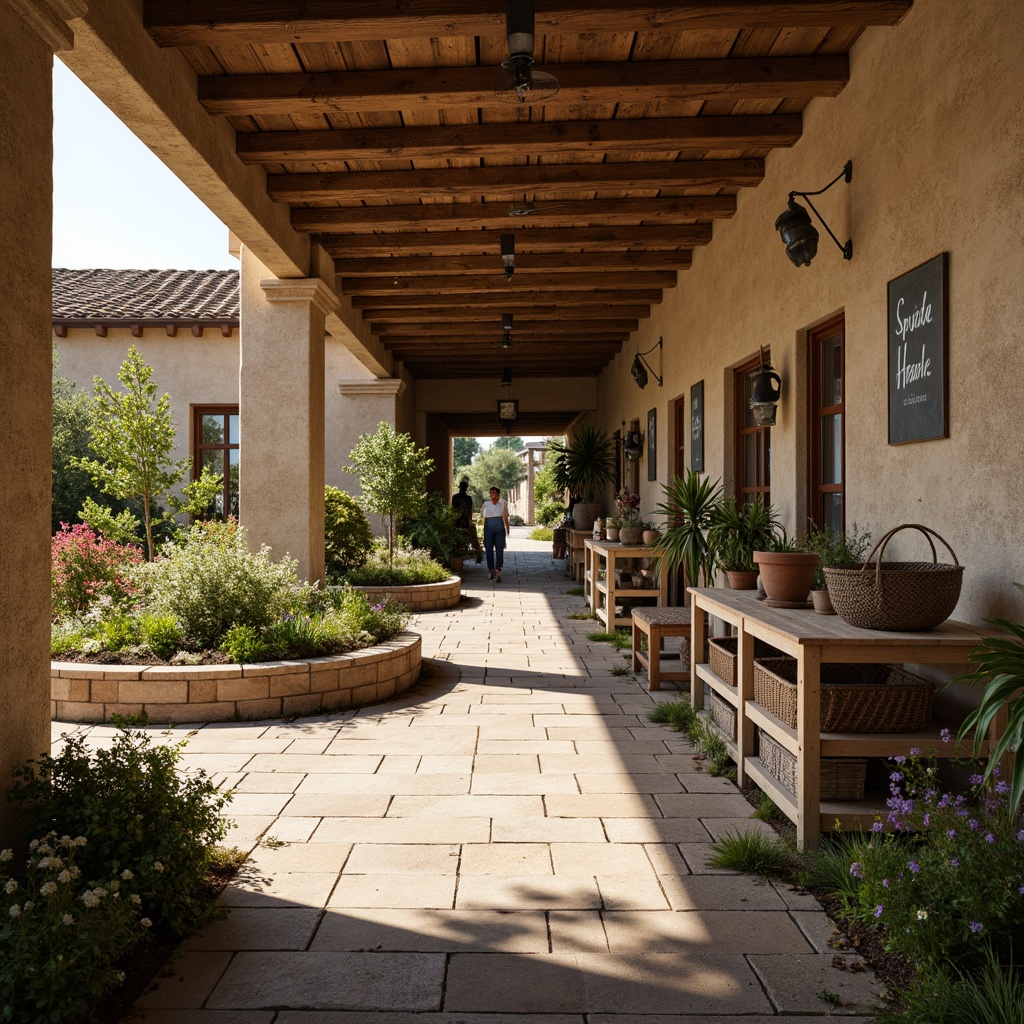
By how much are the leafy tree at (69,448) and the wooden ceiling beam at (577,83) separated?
32.8 feet

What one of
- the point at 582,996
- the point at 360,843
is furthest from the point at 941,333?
the point at 360,843

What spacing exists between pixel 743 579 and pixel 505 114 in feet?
10.2

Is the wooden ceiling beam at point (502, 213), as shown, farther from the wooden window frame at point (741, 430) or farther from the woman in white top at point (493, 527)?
the woman in white top at point (493, 527)

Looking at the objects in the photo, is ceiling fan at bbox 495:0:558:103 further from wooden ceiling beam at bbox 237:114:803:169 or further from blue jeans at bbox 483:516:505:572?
blue jeans at bbox 483:516:505:572

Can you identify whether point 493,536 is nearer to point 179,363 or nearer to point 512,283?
point 179,363

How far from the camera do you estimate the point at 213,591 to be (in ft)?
18.3

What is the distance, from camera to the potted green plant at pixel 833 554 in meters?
3.71

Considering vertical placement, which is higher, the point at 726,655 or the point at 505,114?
the point at 505,114

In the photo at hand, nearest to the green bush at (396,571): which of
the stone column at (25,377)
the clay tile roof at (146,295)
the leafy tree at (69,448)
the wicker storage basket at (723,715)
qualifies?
the clay tile roof at (146,295)

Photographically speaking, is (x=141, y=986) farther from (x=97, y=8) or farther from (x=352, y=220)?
(x=352, y=220)

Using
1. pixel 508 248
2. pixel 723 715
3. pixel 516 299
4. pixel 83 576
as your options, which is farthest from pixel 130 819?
pixel 516 299

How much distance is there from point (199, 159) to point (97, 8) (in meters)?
1.36

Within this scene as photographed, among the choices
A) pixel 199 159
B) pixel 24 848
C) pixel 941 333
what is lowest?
pixel 24 848

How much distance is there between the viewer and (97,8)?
3469 millimetres
